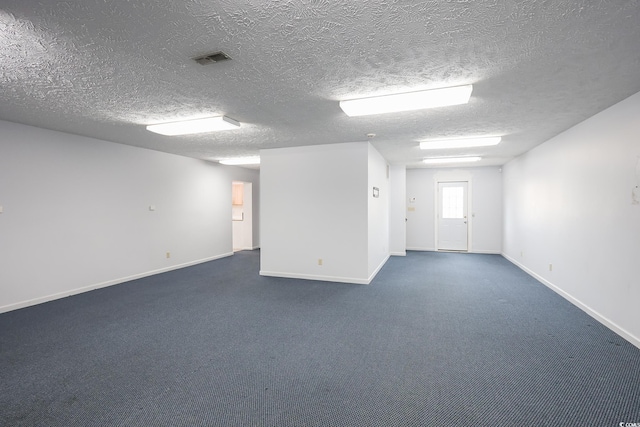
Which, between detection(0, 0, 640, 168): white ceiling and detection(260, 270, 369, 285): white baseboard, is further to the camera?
detection(260, 270, 369, 285): white baseboard

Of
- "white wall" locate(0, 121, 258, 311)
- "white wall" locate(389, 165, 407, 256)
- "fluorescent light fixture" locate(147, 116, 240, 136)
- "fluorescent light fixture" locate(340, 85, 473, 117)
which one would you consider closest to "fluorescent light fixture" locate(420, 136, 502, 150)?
"fluorescent light fixture" locate(340, 85, 473, 117)

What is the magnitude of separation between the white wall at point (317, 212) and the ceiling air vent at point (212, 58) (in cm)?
304

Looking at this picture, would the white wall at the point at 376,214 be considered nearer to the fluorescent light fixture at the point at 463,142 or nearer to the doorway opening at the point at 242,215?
the fluorescent light fixture at the point at 463,142

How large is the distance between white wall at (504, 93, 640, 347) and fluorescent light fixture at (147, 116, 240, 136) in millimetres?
4267

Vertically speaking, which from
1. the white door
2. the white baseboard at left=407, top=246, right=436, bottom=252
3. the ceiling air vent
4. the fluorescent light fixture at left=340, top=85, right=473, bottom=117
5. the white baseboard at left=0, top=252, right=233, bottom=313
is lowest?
the white baseboard at left=0, top=252, right=233, bottom=313

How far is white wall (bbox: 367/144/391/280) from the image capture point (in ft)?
16.4

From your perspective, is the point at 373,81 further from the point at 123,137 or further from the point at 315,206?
the point at 123,137

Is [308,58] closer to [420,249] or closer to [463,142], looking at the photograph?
[463,142]

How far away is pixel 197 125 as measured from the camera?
12.2 ft

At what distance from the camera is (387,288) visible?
4582 mm

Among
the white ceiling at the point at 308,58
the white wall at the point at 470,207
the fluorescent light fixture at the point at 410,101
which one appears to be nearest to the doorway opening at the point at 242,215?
the white wall at the point at 470,207

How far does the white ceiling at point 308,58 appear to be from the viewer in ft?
5.24

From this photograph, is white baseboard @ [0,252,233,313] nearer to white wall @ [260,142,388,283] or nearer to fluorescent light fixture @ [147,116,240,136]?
white wall @ [260,142,388,283]

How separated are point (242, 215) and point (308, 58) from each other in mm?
7384
